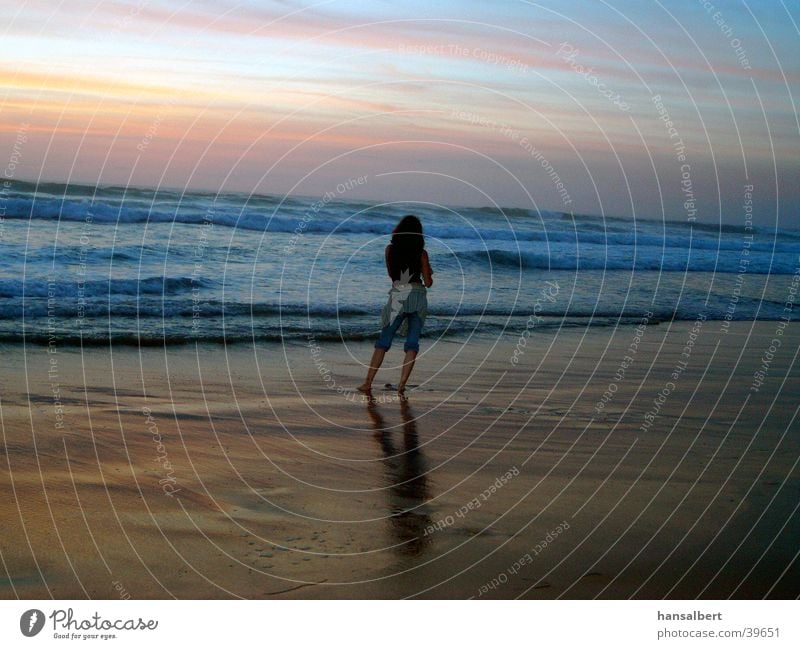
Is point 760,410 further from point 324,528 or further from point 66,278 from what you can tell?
point 66,278

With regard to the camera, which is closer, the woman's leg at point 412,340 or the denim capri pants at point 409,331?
the woman's leg at point 412,340

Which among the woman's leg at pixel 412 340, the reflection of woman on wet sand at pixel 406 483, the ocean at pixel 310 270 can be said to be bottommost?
the reflection of woman on wet sand at pixel 406 483

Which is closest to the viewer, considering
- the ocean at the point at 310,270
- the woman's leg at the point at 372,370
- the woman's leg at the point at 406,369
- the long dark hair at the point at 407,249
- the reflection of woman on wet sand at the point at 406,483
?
the reflection of woman on wet sand at the point at 406,483

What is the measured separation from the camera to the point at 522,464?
9016 millimetres

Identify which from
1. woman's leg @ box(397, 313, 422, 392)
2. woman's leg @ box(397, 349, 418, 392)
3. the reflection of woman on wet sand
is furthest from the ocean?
the reflection of woman on wet sand

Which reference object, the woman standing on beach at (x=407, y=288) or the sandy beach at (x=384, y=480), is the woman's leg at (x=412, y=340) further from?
the sandy beach at (x=384, y=480)

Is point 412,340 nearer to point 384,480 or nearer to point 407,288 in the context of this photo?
point 407,288

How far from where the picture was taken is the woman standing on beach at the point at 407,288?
1269 cm

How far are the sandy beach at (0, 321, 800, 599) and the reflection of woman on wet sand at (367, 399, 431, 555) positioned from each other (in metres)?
0.02

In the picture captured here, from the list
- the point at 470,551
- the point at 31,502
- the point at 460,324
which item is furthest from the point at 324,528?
the point at 460,324

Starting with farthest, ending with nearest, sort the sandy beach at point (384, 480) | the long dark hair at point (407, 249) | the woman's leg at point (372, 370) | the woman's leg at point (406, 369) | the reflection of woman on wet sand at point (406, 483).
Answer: the long dark hair at point (407, 249), the woman's leg at point (406, 369), the woman's leg at point (372, 370), the reflection of woman on wet sand at point (406, 483), the sandy beach at point (384, 480)

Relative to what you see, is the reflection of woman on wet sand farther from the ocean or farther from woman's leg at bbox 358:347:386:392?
the ocean

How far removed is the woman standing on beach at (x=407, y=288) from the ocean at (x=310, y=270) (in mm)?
2946

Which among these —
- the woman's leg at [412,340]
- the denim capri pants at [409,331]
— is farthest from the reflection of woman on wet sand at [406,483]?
the denim capri pants at [409,331]
